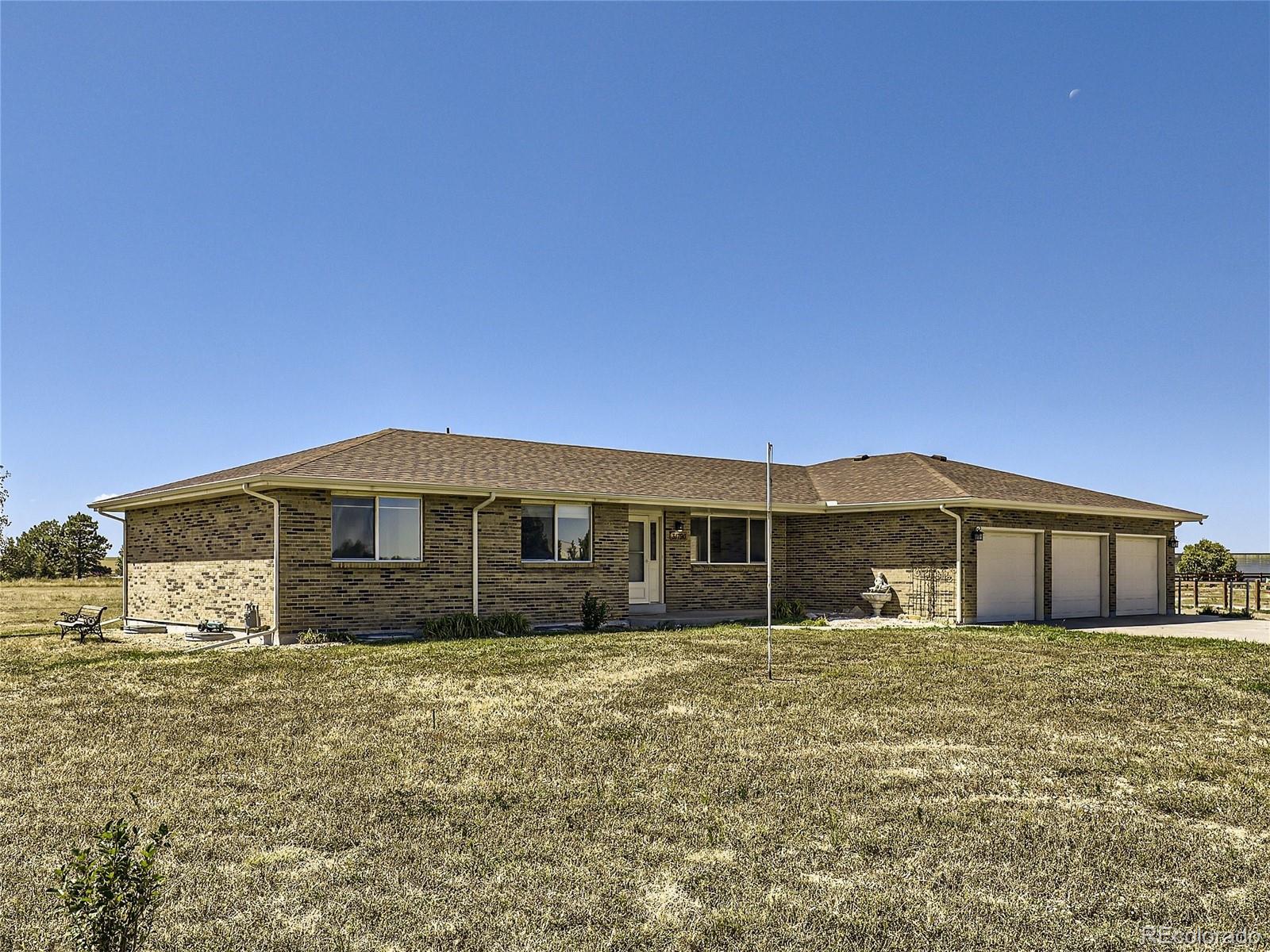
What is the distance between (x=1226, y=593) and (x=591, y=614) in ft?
61.6

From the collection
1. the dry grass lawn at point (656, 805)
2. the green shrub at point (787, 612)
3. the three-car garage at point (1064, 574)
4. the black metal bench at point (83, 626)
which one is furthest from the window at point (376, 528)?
the three-car garage at point (1064, 574)

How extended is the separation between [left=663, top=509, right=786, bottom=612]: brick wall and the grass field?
1231cm

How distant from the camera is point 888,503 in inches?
789

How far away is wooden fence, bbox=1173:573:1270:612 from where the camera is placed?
24812 mm

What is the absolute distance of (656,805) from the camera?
18.4 feet

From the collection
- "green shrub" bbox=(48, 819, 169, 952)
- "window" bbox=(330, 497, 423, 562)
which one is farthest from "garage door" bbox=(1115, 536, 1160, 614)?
"green shrub" bbox=(48, 819, 169, 952)

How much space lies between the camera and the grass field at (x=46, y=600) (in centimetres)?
2094

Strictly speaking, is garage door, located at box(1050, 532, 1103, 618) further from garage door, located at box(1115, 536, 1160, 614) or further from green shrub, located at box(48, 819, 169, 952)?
green shrub, located at box(48, 819, 169, 952)

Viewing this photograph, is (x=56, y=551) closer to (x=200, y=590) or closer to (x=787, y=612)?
(x=200, y=590)

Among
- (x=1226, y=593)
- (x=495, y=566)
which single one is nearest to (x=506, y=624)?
(x=495, y=566)

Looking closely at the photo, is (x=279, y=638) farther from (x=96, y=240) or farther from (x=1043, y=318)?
(x=1043, y=318)

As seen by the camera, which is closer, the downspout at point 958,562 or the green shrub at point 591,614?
the green shrub at point 591,614
